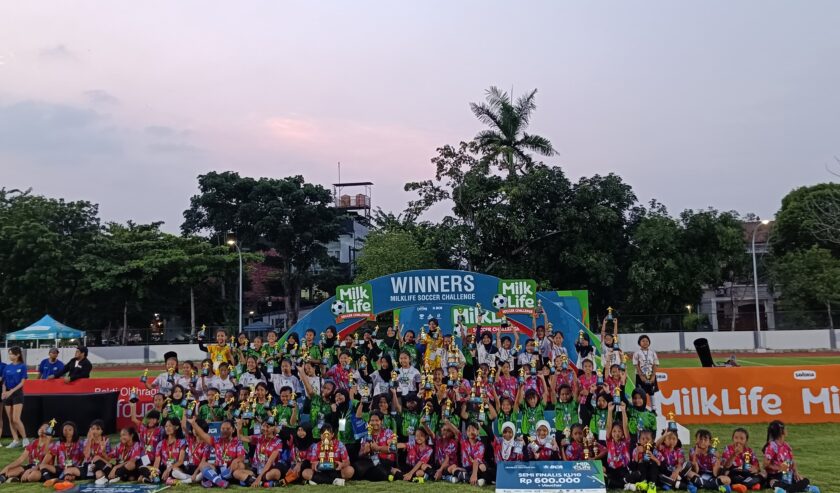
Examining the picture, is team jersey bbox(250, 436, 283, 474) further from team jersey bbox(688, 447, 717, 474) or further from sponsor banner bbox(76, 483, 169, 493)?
team jersey bbox(688, 447, 717, 474)

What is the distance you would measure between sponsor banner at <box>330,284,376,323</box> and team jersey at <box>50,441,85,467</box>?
6.43 metres

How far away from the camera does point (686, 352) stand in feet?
96.1

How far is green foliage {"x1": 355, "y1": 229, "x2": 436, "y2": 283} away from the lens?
1140 inches

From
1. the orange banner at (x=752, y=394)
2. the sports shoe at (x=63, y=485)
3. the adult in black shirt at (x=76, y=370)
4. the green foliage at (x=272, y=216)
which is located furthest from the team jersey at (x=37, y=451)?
the green foliage at (x=272, y=216)

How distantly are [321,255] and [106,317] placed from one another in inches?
543

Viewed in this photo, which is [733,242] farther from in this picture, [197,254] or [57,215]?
[57,215]

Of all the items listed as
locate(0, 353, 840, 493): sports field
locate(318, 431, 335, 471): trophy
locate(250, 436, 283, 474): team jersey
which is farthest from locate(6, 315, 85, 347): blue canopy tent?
locate(318, 431, 335, 471): trophy

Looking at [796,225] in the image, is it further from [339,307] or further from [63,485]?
[63,485]

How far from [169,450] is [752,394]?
33.9ft

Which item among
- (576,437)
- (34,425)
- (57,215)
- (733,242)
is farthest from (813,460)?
(57,215)

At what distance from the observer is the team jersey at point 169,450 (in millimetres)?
8352

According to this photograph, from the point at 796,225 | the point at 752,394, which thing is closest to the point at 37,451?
the point at 752,394

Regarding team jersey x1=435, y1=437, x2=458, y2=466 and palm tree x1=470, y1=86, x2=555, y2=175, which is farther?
palm tree x1=470, y1=86, x2=555, y2=175

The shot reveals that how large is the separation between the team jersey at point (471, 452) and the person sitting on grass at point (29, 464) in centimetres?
569
